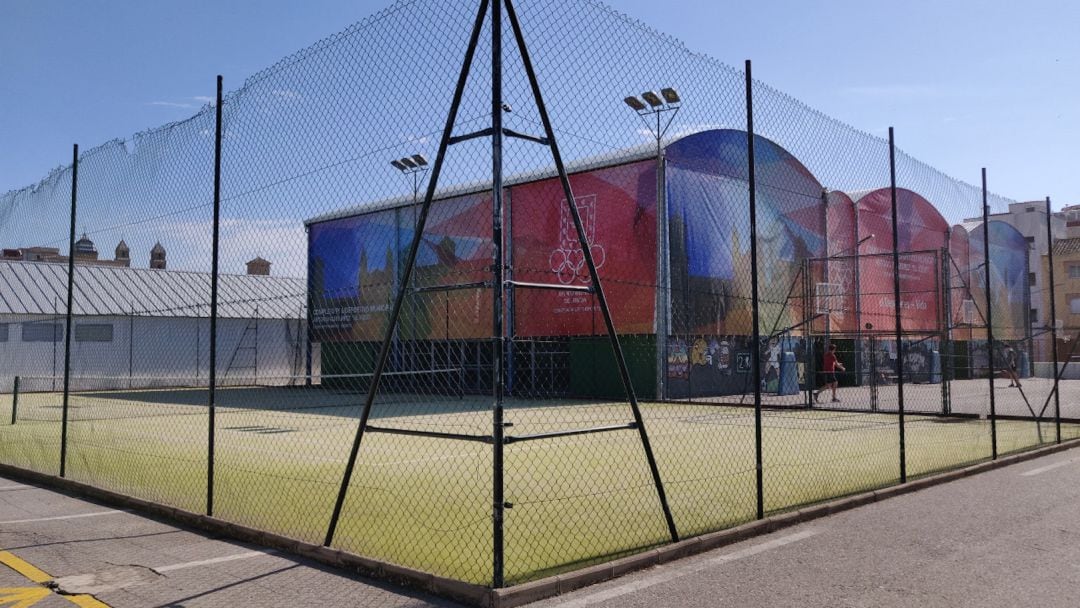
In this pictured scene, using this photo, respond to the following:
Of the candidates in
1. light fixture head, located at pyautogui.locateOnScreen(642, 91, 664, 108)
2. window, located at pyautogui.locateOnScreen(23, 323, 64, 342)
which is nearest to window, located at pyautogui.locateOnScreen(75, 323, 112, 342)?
window, located at pyautogui.locateOnScreen(23, 323, 64, 342)

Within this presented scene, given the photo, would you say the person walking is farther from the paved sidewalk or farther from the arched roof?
the paved sidewalk

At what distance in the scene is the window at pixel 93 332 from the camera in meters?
33.0

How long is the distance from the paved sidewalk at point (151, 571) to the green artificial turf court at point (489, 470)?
575 mm

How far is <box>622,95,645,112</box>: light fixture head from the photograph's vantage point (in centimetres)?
668

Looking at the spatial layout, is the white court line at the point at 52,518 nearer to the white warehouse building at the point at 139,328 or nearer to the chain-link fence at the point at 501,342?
the chain-link fence at the point at 501,342

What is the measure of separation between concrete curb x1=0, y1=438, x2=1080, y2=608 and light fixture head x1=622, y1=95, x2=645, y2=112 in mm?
3488

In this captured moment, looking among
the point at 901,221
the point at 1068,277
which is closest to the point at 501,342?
the point at 901,221

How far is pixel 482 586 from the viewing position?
4.95m

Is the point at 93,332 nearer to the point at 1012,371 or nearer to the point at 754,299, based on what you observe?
the point at 1012,371

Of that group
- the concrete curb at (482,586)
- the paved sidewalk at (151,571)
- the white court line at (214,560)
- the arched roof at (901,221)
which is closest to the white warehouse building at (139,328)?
the arched roof at (901,221)

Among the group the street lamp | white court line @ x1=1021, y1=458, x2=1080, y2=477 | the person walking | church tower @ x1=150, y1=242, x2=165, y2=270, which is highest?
the street lamp

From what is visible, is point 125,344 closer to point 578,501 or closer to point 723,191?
point 723,191

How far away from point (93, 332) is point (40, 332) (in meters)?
1.94

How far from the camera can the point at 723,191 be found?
26.8 m
